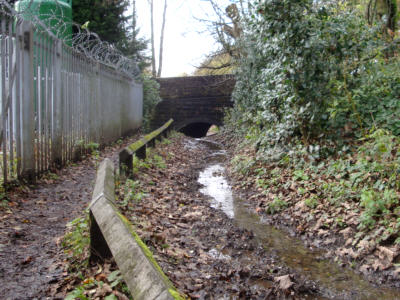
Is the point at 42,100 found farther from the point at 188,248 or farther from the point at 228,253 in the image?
the point at 228,253

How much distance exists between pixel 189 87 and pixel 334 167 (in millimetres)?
15518

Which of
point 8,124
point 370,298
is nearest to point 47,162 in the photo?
point 8,124

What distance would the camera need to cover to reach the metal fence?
16.5 feet

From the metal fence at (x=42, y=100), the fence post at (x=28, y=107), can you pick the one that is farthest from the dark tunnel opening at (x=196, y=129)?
the fence post at (x=28, y=107)

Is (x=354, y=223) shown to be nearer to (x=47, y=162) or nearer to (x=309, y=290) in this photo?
(x=309, y=290)

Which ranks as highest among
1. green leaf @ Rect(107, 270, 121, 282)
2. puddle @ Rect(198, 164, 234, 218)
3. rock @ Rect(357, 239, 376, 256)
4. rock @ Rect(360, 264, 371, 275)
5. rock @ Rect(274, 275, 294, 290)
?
green leaf @ Rect(107, 270, 121, 282)

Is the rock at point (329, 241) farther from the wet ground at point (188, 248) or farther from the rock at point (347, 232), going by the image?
the wet ground at point (188, 248)

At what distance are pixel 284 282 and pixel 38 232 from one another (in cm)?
261

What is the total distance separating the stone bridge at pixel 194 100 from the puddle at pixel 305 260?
13.8 meters

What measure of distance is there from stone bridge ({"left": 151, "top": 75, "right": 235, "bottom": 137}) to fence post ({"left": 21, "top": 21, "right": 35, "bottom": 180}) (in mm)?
14409

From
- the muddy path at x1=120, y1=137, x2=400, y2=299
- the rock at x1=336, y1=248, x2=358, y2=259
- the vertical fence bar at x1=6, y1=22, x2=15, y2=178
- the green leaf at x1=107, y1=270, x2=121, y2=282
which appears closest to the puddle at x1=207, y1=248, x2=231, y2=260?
the muddy path at x1=120, y1=137, x2=400, y2=299

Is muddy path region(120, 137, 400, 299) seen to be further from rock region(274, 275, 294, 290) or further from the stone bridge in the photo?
the stone bridge

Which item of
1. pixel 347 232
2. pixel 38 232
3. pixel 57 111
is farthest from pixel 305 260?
pixel 57 111

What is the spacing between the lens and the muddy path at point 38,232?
8.95ft
